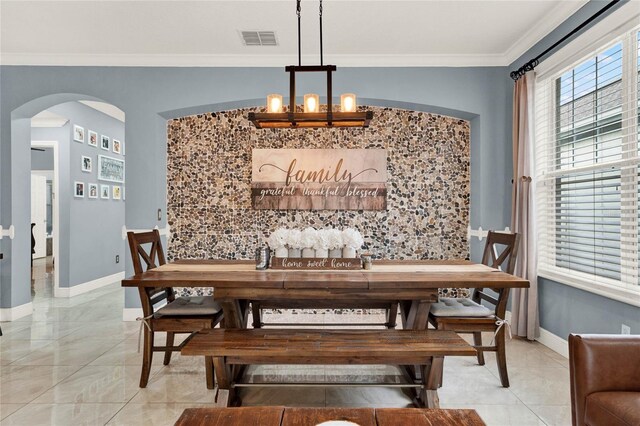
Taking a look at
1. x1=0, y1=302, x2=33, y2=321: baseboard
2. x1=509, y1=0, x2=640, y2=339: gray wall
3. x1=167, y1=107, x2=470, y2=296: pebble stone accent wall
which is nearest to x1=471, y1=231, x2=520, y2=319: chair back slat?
x1=509, y1=0, x2=640, y2=339: gray wall

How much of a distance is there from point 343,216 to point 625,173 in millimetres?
2696

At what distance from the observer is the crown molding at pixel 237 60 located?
14.4 ft

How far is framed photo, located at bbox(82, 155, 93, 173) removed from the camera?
5963 millimetres

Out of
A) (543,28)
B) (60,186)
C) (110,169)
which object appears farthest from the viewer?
(110,169)

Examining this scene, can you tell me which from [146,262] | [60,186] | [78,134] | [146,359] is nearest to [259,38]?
[146,262]

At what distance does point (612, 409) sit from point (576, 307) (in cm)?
191

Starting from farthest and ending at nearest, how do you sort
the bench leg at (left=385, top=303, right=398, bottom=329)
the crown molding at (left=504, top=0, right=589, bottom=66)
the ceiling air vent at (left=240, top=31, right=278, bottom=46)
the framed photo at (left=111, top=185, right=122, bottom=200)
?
the framed photo at (left=111, top=185, right=122, bottom=200)
the ceiling air vent at (left=240, top=31, right=278, bottom=46)
the bench leg at (left=385, top=303, right=398, bottom=329)
the crown molding at (left=504, top=0, right=589, bottom=66)

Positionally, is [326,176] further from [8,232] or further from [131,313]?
[8,232]

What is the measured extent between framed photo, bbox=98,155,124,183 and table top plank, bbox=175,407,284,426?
19.8 ft

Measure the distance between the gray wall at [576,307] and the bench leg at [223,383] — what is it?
8.73 ft

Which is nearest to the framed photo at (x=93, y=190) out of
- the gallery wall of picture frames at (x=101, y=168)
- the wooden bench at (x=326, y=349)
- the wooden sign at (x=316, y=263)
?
the gallery wall of picture frames at (x=101, y=168)

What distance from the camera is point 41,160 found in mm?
7590

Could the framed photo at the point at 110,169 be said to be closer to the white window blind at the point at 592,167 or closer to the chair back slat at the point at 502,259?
the chair back slat at the point at 502,259

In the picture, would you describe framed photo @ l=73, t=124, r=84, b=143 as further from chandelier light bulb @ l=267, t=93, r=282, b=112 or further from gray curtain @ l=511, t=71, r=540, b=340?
gray curtain @ l=511, t=71, r=540, b=340
